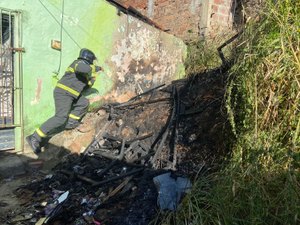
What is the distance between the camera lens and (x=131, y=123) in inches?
237

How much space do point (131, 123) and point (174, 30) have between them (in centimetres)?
366

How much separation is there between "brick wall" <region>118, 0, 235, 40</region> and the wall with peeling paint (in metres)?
0.59

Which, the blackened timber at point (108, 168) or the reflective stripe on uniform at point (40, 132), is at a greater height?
the reflective stripe on uniform at point (40, 132)

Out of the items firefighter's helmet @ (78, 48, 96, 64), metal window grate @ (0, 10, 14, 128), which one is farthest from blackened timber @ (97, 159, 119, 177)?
firefighter's helmet @ (78, 48, 96, 64)

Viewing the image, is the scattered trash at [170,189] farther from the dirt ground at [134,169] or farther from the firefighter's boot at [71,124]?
the firefighter's boot at [71,124]

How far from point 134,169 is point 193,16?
16.5 feet

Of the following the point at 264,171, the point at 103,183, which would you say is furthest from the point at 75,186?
the point at 264,171

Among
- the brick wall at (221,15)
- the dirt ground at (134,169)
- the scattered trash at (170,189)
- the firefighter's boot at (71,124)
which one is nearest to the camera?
the scattered trash at (170,189)

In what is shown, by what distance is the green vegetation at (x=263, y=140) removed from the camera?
274 centimetres

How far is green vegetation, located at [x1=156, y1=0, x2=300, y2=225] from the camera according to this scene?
8.99 ft

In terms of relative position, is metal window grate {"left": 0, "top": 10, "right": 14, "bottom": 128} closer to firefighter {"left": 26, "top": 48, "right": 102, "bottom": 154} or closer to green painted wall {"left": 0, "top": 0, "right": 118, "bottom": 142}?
green painted wall {"left": 0, "top": 0, "right": 118, "bottom": 142}

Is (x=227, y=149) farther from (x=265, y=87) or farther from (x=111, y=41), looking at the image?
(x=111, y=41)

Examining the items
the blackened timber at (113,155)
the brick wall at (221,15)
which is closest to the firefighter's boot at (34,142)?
the blackened timber at (113,155)

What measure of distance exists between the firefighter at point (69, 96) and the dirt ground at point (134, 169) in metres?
0.47
